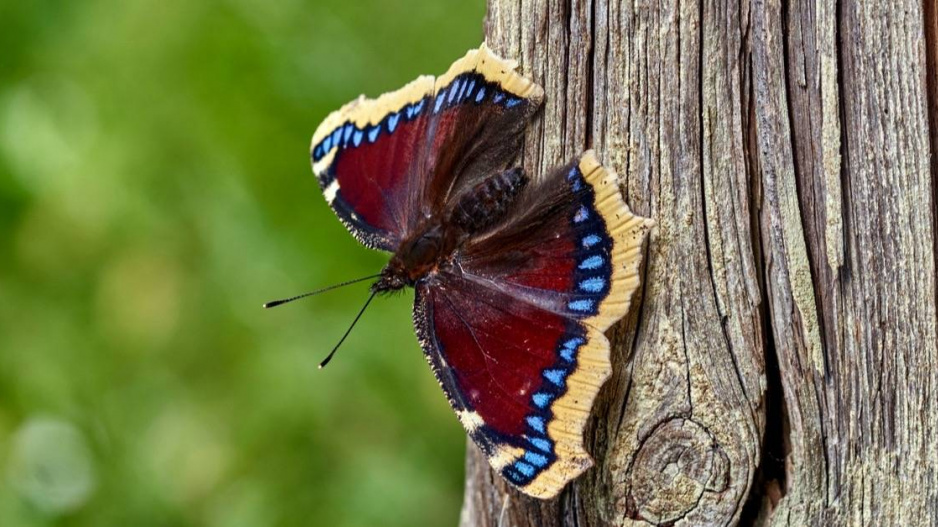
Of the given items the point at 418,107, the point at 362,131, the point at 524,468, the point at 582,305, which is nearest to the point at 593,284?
the point at 582,305

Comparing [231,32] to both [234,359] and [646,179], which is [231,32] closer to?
[234,359]

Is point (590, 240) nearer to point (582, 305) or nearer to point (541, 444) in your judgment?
point (582, 305)

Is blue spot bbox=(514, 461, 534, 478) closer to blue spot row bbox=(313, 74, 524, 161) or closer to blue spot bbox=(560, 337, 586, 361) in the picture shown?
blue spot bbox=(560, 337, 586, 361)

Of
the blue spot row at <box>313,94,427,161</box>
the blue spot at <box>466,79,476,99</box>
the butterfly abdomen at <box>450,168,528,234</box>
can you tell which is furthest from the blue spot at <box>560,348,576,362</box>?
the blue spot row at <box>313,94,427,161</box>

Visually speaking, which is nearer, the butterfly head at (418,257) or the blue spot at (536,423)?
the blue spot at (536,423)

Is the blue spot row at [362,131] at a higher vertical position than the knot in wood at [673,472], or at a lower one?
higher

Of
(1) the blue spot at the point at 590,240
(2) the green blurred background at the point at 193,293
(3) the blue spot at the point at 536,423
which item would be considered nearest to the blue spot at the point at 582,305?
(1) the blue spot at the point at 590,240

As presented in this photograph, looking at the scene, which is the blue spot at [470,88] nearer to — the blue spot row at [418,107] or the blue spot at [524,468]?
the blue spot row at [418,107]
